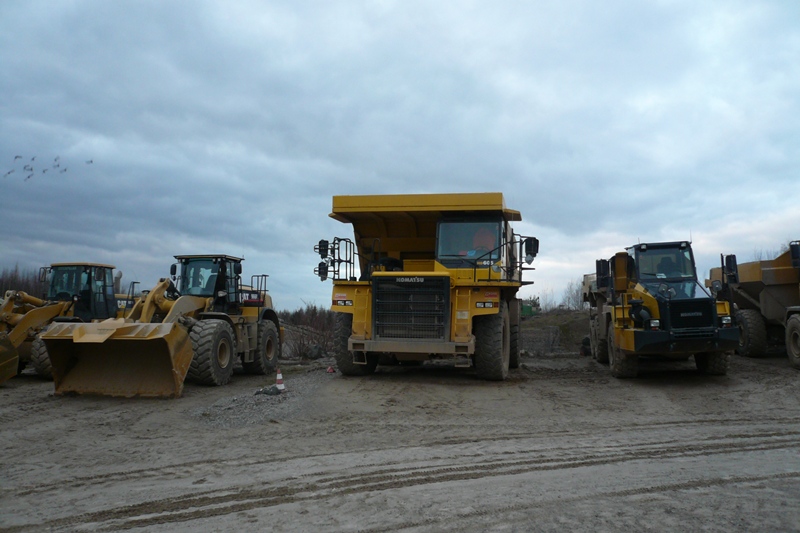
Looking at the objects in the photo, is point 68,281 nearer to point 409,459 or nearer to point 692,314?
point 409,459

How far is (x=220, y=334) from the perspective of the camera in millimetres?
11656

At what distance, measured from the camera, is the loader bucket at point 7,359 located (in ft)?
37.9

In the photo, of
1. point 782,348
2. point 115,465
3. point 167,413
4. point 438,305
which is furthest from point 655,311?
point 115,465

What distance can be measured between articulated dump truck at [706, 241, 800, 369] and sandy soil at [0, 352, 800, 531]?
457cm

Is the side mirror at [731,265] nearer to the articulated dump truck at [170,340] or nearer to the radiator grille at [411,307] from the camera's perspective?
the radiator grille at [411,307]

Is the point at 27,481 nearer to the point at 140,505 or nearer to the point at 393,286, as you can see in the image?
the point at 140,505

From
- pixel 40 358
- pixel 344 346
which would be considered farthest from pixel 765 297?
pixel 40 358

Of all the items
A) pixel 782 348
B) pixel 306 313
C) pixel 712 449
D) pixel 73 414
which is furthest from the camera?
pixel 306 313

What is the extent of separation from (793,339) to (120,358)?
44.6 ft

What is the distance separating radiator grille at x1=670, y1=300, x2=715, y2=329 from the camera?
36.1ft

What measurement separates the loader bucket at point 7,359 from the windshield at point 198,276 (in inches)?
130

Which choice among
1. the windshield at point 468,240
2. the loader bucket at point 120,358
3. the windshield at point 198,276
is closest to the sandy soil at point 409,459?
the loader bucket at point 120,358

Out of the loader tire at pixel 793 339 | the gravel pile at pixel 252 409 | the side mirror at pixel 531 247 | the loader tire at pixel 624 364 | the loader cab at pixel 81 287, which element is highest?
the side mirror at pixel 531 247

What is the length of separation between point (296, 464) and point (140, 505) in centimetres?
160
